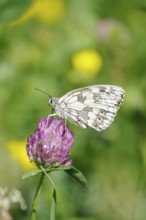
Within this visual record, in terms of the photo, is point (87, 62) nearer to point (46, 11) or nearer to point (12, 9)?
point (46, 11)

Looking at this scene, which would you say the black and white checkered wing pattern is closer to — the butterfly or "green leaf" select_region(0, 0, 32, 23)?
the butterfly

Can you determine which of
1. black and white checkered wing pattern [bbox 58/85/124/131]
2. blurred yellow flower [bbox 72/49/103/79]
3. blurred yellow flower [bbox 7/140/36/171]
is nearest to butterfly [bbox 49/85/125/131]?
black and white checkered wing pattern [bbox 58/85/124/131]

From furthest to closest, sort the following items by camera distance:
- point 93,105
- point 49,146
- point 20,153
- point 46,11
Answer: point 46,11, point 20,153, point 93,105, point 49,146

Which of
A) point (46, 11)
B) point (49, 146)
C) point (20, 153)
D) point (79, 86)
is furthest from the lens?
point (46, 11)

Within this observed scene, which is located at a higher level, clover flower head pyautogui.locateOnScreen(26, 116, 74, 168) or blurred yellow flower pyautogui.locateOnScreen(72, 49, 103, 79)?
blurred yellow flower pyautogui.locateOnScreen(72, 49, 103, 79)

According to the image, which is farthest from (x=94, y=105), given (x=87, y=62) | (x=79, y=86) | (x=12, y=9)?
(x=87, y=62)

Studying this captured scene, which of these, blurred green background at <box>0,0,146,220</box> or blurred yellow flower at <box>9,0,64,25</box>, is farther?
blurred yellow flower at <box>9,0,64,25</box>
